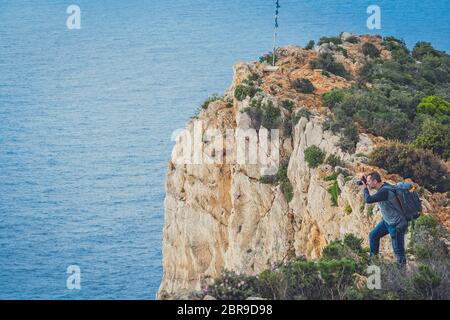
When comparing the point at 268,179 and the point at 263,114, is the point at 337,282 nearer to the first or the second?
the point at 268,179

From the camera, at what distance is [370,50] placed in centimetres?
6303

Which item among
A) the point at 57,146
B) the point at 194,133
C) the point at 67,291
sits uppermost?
the point at 57,146

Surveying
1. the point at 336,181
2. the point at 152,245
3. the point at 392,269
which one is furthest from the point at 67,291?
the point at 392,269

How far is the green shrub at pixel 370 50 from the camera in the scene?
62812mm

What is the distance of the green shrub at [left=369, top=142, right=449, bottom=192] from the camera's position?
41.4 metres

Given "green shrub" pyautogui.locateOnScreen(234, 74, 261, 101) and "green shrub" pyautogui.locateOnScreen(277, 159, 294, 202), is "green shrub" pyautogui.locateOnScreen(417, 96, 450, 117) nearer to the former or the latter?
"green shrub" pyautogui.locateOnScreen(234, 74, 261, 101)

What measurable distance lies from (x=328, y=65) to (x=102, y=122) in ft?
331

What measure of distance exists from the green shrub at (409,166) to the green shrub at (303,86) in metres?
9.73

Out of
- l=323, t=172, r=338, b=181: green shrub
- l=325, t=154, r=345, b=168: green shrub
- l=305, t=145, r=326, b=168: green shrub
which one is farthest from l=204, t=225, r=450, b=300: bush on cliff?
l=305, t=145, r=326, b=168: green shrub

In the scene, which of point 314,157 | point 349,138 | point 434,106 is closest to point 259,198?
point 314,157

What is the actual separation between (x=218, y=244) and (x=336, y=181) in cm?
1227

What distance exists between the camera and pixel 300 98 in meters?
50.1

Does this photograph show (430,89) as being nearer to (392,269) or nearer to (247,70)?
(247,70)

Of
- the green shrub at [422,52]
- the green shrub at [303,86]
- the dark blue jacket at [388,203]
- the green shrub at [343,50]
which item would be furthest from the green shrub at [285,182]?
Answer: the green shrub at [422,52]
